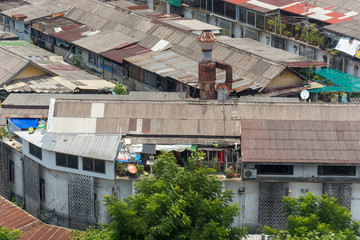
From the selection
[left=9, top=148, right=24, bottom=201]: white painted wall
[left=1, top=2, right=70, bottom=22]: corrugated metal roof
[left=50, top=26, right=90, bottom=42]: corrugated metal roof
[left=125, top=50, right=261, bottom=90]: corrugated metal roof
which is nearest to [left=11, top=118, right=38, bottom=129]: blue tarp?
[left=9, top=148, right=24, bottom=201]: white painted wall

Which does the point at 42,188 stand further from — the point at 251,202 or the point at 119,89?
the point at 119,89

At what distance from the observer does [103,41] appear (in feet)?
251

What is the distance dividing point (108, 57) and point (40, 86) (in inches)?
364

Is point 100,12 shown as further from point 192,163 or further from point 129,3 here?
point 192,163

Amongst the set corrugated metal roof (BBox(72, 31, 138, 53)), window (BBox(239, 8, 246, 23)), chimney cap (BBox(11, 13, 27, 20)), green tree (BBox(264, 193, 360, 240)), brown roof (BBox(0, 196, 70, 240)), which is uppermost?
window (BBox(239, 8, 246, 23))

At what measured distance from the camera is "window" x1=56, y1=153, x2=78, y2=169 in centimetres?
4941

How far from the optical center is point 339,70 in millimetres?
72188

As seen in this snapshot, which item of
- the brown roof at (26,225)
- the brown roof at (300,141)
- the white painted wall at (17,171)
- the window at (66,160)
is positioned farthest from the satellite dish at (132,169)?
the white painted wall at (17,171)

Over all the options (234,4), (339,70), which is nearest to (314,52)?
(339,70)

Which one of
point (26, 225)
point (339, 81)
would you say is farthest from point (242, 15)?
point (26, 225)

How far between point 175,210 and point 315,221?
7.34 metres

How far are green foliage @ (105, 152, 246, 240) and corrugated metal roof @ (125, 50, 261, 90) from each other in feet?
73.3

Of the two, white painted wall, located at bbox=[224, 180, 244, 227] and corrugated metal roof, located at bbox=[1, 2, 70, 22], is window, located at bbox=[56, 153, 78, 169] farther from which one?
corrugated metal roof, located at bbox=[1, 2, 70, 22]

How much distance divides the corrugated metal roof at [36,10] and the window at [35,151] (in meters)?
35.3
